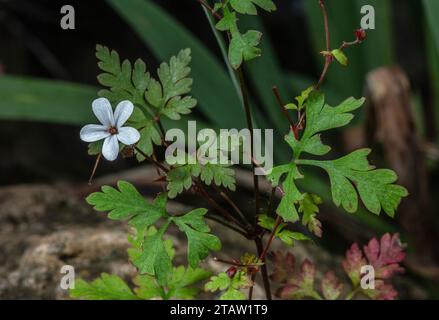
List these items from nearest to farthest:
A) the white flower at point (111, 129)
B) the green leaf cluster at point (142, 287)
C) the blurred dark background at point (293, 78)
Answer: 1. the white flower at point (111, 129)
2. the green leaf cluster at point (142, 287)
3. the blurred dark background at point (293, 78)

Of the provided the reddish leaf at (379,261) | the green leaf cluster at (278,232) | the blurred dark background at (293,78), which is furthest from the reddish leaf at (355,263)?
the blurred dark background at (293,78)

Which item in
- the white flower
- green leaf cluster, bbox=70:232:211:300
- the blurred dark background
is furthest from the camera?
the blurred dark background

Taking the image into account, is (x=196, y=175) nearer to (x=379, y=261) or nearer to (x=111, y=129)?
(x=111, y=129)

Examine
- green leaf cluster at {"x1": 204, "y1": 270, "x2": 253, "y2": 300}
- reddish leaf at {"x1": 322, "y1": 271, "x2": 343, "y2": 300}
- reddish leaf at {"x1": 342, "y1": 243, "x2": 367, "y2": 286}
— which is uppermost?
reddish leaf at {"x1": 342, "y1": 243, "x2": 367, "y2": 286}

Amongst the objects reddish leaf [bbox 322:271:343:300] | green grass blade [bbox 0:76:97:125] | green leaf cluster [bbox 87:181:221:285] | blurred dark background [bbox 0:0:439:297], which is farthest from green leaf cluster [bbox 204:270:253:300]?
green grass blade [bbox 0:76:97:125]

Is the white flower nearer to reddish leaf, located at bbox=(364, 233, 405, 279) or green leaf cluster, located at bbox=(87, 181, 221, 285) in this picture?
green leaf cluster, located at bbox=(87, 181, 221, 285)

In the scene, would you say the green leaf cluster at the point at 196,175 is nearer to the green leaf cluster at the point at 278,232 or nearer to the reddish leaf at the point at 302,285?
the green leaf cluster at the point at 278,232

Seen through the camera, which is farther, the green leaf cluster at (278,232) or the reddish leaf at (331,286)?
the reddish leaf at (331,286)
